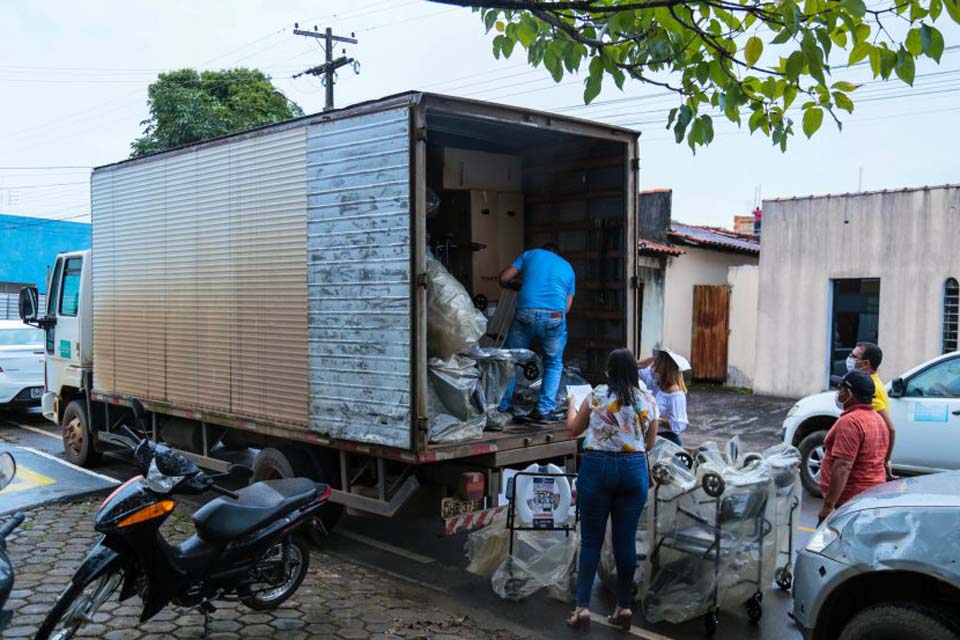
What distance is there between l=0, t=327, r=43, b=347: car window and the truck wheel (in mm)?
4029

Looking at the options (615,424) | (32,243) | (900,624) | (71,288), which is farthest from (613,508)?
(32,243)

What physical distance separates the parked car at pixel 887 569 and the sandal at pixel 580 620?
4.07ft

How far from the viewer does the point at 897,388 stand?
26.8 feet

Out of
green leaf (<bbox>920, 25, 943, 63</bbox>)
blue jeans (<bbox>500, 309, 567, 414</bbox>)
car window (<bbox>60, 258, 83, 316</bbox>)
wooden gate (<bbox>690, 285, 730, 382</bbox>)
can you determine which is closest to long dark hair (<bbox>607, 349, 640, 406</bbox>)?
blue jeans (<bbox>500, 309, 567, 414</bbox>)

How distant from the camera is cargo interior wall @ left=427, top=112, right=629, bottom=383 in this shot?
24.3 feet

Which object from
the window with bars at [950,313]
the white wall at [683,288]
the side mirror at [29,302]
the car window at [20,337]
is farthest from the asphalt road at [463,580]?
the white wall at [683,288]

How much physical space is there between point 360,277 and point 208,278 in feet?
6.96

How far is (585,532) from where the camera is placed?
188 inches

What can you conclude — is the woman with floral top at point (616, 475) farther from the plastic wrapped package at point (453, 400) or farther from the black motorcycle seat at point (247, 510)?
the black motorcycle seat at point (247, 510)

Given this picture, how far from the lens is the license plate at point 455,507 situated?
18.1 ft

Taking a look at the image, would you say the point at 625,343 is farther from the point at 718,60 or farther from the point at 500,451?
the point at 718,60

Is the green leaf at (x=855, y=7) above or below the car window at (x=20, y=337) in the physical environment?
above

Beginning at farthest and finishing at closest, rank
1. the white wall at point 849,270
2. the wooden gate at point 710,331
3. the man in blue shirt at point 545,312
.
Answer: the wooden gate at point 710,331
the white wall at point 849,270
the man in blue shirt at point 545,312

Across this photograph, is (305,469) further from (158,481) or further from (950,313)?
(950,313)
